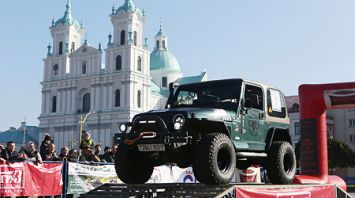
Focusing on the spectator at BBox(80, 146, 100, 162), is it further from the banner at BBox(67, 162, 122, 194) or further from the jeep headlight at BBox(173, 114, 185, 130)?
the jeep headlight at BBox(173, 114, 185, 130)

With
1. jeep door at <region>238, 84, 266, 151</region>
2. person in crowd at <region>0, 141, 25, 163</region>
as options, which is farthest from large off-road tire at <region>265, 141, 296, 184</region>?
person in crowd at <region>0, 141, 25, 163</region>

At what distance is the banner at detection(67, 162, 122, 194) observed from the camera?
46.9 ft

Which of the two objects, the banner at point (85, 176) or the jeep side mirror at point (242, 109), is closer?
the jeep side mirror at point (242, 109)

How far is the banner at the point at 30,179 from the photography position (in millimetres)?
12789

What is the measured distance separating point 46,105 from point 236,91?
95146 mm

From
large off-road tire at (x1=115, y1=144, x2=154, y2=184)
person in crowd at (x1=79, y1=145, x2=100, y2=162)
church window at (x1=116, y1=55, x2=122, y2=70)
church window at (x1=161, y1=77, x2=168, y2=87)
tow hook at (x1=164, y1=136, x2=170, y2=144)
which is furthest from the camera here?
church window at (x1=161, y1=77, x2=168, y2=87)

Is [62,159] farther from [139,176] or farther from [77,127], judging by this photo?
[77,127]

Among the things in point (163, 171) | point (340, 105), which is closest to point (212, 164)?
point (163, 171)

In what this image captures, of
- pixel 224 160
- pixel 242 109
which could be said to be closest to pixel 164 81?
pixel 242 109

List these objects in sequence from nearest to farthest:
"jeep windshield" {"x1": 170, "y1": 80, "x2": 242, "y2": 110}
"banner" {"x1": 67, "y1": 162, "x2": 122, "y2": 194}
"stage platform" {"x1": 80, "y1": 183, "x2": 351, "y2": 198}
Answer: "stage platform" {"x1": 80, "y1": 183, "x2": 351, "y2": 198}
"jeep windshield" {"x1": 170, "y1": 80, "x2": 242, "y2": 110}
"banner" {"x1": 67, "y1": 162, "x2": 122, "y2": 194}

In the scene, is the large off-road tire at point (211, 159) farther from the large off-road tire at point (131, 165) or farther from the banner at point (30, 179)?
the banner at point (30, 179)

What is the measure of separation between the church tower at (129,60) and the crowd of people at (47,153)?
74.3 m

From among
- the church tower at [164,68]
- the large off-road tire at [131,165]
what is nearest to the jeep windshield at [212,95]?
the large off-road tire at [131,165]

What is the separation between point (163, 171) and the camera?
17.1 meters
